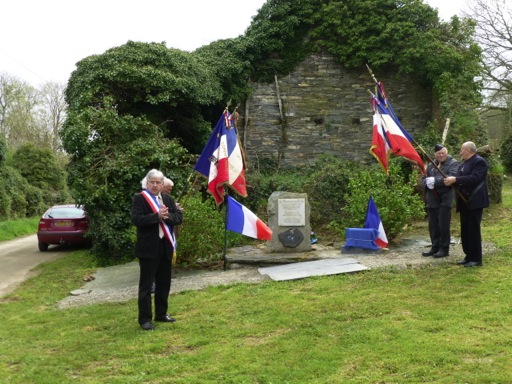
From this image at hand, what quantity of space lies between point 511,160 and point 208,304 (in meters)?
23.2

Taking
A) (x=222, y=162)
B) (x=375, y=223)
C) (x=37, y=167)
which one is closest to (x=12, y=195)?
(x=37, y=167)

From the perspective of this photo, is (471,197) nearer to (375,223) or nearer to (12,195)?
(375,223)

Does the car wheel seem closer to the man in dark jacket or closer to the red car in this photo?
the red car

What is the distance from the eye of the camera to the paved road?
419 inches

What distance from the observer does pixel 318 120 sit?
17.4 metres

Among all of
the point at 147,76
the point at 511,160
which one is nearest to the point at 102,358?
the point at 147,76

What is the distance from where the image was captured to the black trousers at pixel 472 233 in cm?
740

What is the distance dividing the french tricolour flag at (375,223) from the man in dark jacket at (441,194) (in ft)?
3.28

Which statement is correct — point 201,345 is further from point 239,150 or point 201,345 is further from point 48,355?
point 239,150

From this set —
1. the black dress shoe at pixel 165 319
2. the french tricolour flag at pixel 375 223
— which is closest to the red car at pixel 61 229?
the french tricolour flag at pixel 375 223

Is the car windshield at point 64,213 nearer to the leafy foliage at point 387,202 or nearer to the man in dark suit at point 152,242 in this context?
the leafy foliage at point 387,202

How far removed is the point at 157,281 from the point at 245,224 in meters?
2.36

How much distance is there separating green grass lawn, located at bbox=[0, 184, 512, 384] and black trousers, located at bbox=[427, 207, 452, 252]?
0.75 metres

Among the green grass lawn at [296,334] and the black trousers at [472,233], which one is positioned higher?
the black trousers at [472,233]
